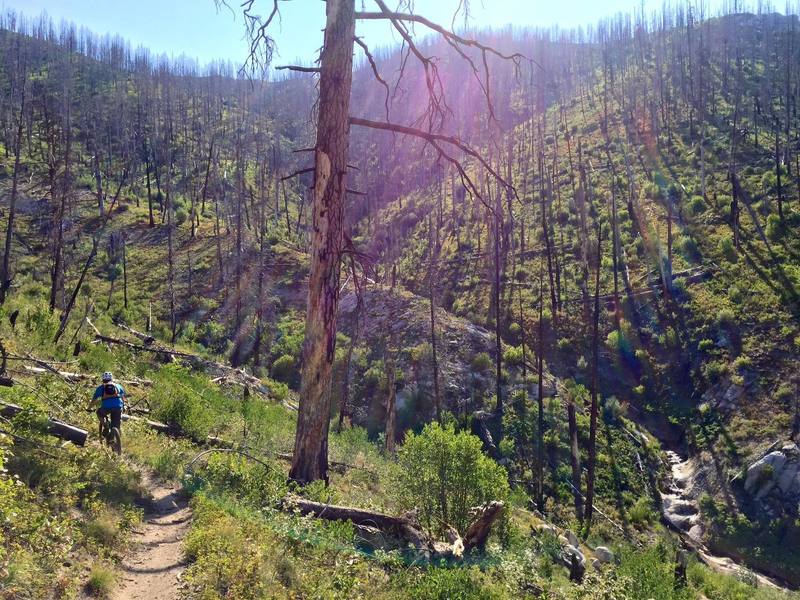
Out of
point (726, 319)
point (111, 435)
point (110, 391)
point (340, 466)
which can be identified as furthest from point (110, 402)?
Result: point (726, 319)

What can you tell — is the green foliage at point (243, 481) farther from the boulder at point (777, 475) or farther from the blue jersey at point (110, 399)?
the boulder at point (777, 475)

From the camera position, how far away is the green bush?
23.2ft

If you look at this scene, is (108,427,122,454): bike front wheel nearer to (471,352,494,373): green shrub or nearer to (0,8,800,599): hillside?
(0,8,800,599): hillside

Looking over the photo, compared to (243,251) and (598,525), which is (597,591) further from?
(243,251)

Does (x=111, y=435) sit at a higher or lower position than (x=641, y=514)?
higher

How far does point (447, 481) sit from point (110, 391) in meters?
5.49

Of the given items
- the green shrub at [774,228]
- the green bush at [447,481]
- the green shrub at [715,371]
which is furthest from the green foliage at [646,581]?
the green shrub at [774,228]

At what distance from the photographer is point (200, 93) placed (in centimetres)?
10144

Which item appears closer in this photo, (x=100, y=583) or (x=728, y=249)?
(x=100, y=583)

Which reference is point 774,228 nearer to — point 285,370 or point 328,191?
point 285,370

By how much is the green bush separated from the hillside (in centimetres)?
4

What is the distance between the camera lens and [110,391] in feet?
28.8

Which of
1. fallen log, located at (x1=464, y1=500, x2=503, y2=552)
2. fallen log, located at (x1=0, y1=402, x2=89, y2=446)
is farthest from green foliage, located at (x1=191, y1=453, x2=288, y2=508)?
fallen log, located at (x1=464, y1=500, x2=503, y2=552)

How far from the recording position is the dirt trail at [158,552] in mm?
4609
